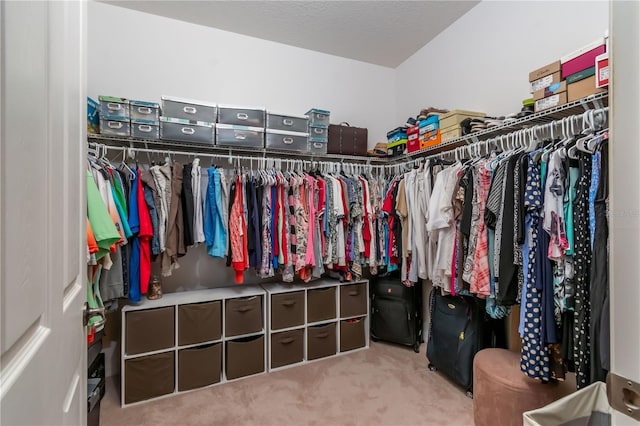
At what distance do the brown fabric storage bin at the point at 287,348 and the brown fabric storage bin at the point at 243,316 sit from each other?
191 mm

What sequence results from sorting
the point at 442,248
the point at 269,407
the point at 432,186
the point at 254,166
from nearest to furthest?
the point at 269,407 → the point at 442,248 → the point at 432,186 → the point at 254,166

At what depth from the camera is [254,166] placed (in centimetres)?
275

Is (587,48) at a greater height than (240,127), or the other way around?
(587,48)

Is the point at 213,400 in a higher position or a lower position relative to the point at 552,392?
lower

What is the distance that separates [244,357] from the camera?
2.33m

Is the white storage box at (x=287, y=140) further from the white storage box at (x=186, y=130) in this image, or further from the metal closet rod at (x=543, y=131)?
the metal closet rod at (x=543, y=131)

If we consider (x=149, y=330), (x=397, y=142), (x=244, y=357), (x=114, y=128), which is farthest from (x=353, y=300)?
(x=114, y=128)

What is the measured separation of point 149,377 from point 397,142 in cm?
275

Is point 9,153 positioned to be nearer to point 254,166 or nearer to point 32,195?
point 32,195

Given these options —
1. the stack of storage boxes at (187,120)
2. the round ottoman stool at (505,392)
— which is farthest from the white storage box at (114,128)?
the round ottoman stool at (505,392)

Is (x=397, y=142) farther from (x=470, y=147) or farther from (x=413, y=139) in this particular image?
(x=470, y=147)

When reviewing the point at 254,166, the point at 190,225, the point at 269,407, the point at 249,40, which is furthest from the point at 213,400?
the point at 249,40

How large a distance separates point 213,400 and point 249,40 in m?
3.03

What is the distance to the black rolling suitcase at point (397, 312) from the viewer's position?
2762 mm
